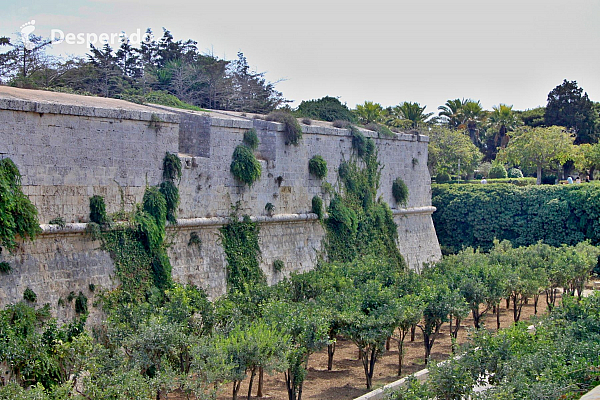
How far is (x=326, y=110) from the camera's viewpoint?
2548 cm

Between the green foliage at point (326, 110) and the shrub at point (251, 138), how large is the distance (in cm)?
774

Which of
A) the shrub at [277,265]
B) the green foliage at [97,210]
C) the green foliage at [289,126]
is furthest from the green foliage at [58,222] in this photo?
the green foliage at [289,126]

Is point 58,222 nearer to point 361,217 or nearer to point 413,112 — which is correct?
point 361,217

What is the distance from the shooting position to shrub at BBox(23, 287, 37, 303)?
1162 cm

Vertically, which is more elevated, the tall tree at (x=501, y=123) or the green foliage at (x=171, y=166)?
the tall tree at (x=501, y=123)

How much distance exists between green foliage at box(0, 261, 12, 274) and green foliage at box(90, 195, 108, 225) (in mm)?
2103

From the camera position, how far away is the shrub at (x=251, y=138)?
17156mm

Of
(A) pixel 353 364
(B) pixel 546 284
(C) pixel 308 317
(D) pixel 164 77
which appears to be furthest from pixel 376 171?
(D) pixel 164 77

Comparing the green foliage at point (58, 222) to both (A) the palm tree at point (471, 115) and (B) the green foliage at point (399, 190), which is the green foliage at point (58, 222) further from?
(A) the palm tree at point (471, 115)

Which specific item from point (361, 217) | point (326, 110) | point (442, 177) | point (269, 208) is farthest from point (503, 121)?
point (269, 208)

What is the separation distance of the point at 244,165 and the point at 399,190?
8.84 m

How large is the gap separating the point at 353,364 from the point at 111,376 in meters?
7.32

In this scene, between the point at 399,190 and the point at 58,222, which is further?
the point at 399,190

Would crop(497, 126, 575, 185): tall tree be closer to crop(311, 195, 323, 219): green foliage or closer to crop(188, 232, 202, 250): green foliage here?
crop(311, 195, 323, 219): green foliage
